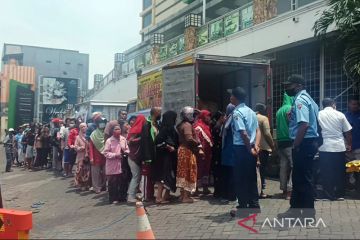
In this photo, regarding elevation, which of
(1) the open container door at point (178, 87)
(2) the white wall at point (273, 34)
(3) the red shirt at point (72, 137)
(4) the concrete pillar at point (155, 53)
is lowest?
(3) the red shirt at point (72, 137)

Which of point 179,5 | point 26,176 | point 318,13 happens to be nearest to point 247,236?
point 318,13

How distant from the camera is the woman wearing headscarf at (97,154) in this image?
9266 mm

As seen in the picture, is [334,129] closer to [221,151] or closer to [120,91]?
[221,151]

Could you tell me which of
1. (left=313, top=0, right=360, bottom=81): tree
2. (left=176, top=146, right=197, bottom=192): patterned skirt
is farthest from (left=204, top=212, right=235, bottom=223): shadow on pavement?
(left=313, top=0, right=360, bottom=81): tree

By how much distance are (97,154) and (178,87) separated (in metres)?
2.28

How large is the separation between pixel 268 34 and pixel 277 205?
609 centimetres

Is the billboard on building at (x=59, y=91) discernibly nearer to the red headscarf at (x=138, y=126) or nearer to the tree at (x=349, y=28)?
the red headscarf at (x=138, y=126)

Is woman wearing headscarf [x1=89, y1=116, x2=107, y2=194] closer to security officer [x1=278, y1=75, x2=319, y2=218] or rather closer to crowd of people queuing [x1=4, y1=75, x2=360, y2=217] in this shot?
crowd of people queuing [x1=4, y1=75, x2=360, y2=217]

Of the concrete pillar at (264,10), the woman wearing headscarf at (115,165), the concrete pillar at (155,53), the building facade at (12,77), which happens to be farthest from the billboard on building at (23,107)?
the woman wearing headscarf at (115,165)

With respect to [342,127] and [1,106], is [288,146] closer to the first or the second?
[342,127]

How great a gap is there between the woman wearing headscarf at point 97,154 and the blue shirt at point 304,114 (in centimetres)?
465

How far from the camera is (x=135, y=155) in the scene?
25.5 ft

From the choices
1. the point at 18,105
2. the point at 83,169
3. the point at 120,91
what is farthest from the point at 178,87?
the point at 18,105

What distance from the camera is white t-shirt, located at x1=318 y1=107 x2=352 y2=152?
7.42 metres
